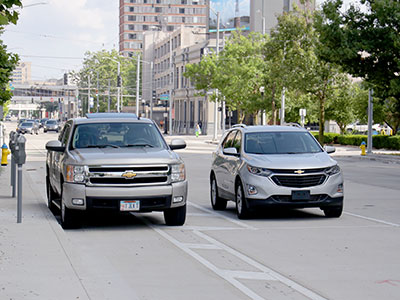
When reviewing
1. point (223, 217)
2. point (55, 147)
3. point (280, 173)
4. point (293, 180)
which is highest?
point (55, 147)

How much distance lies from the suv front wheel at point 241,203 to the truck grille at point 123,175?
2.24 m

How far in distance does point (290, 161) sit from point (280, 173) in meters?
0.33

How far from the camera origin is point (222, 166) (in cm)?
1580

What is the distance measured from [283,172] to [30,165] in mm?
20014

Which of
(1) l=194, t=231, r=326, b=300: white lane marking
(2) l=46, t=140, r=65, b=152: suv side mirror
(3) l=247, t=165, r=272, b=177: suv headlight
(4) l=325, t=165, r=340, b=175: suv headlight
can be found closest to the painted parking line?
(1) l=194, t=231, r=326, b=300: white lane marking

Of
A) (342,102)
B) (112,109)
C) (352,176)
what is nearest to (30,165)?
(352,176)

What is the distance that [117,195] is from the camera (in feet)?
39.9

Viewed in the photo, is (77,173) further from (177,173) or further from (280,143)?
(280,143)

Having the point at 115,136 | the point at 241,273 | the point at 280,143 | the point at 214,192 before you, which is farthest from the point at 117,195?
the point at 214,192

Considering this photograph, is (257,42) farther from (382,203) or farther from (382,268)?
(382,268)

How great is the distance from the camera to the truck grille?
483 inches

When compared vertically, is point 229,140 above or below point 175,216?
above

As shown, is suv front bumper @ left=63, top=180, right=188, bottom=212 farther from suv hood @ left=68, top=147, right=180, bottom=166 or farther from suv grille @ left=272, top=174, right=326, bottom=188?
suv grille @ left=272, top=174, right=326, bottom=188

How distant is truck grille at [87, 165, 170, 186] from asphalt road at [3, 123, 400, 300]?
820mm
